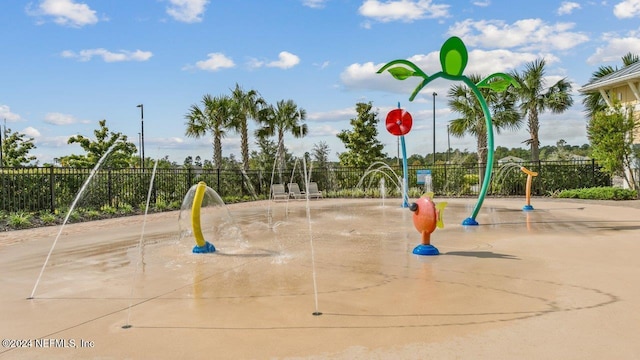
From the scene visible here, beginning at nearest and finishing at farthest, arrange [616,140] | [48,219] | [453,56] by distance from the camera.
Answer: [453,56] → [48,219] → [616,140]

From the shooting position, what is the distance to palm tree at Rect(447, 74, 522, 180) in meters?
24.4

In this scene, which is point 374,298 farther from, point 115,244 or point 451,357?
point 115,244

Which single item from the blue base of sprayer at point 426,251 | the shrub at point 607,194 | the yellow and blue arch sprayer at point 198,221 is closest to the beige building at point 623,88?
the shrub at point 607,194

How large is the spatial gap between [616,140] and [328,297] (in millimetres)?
18916

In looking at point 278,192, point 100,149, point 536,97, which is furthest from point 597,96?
point 100,149

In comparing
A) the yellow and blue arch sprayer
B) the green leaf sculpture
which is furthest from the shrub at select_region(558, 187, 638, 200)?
the yellow and blue arch sprayer

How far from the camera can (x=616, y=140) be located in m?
19.1

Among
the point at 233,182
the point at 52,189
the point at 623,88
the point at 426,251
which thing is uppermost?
the point at 623,88

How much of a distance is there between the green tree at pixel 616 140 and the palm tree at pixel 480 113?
520 cm

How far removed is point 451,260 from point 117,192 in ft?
45.2

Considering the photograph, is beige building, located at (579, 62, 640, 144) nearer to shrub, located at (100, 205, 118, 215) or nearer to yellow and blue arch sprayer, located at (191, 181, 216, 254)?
yellow and blue arch sprayer, located at (191, 181, 216, 254)

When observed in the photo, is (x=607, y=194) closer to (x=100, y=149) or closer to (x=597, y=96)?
(x=597, y=96)

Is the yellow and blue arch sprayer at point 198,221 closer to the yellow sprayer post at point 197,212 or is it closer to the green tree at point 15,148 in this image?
the yellow sprayer post at point 197,212

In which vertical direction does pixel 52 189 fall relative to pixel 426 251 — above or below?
above
